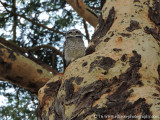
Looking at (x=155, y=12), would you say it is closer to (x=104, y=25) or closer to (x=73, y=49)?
(x=104, y=25)

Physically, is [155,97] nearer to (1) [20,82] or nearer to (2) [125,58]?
(2) [125,58]

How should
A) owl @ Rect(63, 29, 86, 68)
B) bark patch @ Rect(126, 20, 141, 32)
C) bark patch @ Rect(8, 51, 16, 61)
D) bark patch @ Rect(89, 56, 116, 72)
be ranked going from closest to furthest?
bark patch @ Rect(89, 56, 116, 72), bark patch @ Rect(126, 20, 141, 32), bark patch @ Rect(8, 51, 16, 61), owl @ Rect(63, 29, 86, 68)

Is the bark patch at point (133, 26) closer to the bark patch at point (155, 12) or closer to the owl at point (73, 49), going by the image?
the bark patch at point (155, 12)

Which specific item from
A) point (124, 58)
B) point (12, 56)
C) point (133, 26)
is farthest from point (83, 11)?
point (124, 58)

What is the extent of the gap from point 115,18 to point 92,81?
846mm

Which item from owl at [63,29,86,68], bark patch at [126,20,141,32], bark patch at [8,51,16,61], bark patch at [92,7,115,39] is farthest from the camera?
owl at [63,29,86,68]

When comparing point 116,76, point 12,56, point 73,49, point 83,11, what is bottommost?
point 116,76

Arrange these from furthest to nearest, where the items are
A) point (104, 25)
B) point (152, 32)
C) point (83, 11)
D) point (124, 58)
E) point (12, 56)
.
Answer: point (83, 11)
point (12, 56)
point (104, 25)
point (152, 32)
point (124, 58)

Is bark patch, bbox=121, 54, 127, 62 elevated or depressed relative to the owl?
depressed

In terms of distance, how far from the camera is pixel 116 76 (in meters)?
1.86

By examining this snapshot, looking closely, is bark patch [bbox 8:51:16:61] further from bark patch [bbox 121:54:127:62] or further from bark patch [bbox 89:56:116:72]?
bark patch [bbox 121:54:127:62]

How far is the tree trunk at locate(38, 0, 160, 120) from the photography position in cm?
159

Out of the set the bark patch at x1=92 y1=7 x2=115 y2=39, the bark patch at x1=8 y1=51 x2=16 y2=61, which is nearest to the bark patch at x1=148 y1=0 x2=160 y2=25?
the bark patch at x1=92 y1=7 x2=115 y2=39

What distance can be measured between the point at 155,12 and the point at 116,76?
1030mm
